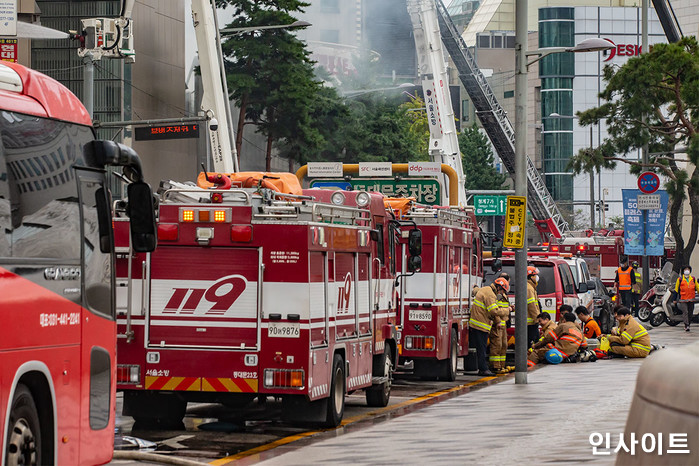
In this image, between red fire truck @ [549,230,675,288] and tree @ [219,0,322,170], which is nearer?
tree @ [219,0,322,170]

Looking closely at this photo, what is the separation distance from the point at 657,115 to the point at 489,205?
1505 centimetres

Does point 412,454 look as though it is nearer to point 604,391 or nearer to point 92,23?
point 604,391

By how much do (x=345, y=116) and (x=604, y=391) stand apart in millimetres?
38882

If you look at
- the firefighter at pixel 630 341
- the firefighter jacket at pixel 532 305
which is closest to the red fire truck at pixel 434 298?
the firefighter jacket at pixel 532 305

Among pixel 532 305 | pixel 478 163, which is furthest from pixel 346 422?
pixel 478 163

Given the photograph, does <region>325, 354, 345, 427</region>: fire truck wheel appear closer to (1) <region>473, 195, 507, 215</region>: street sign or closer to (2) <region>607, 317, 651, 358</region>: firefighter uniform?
(2) <region>607, 317, 651, 358</region>: firefighter uniform

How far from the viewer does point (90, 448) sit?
889 centimetres

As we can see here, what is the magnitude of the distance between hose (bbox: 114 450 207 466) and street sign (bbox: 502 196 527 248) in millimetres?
9010

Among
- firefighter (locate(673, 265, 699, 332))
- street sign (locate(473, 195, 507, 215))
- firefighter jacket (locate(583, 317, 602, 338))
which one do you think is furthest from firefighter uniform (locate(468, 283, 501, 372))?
street sign (locate(473, 195, 507, 215))

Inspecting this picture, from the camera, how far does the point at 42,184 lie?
8.33 meters

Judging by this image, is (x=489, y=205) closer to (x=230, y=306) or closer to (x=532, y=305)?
(x=532, y=305)

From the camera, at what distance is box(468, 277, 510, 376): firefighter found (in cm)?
2183

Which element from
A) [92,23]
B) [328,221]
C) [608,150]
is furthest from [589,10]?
[328,221]

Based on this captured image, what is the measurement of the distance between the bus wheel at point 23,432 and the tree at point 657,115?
111ft
